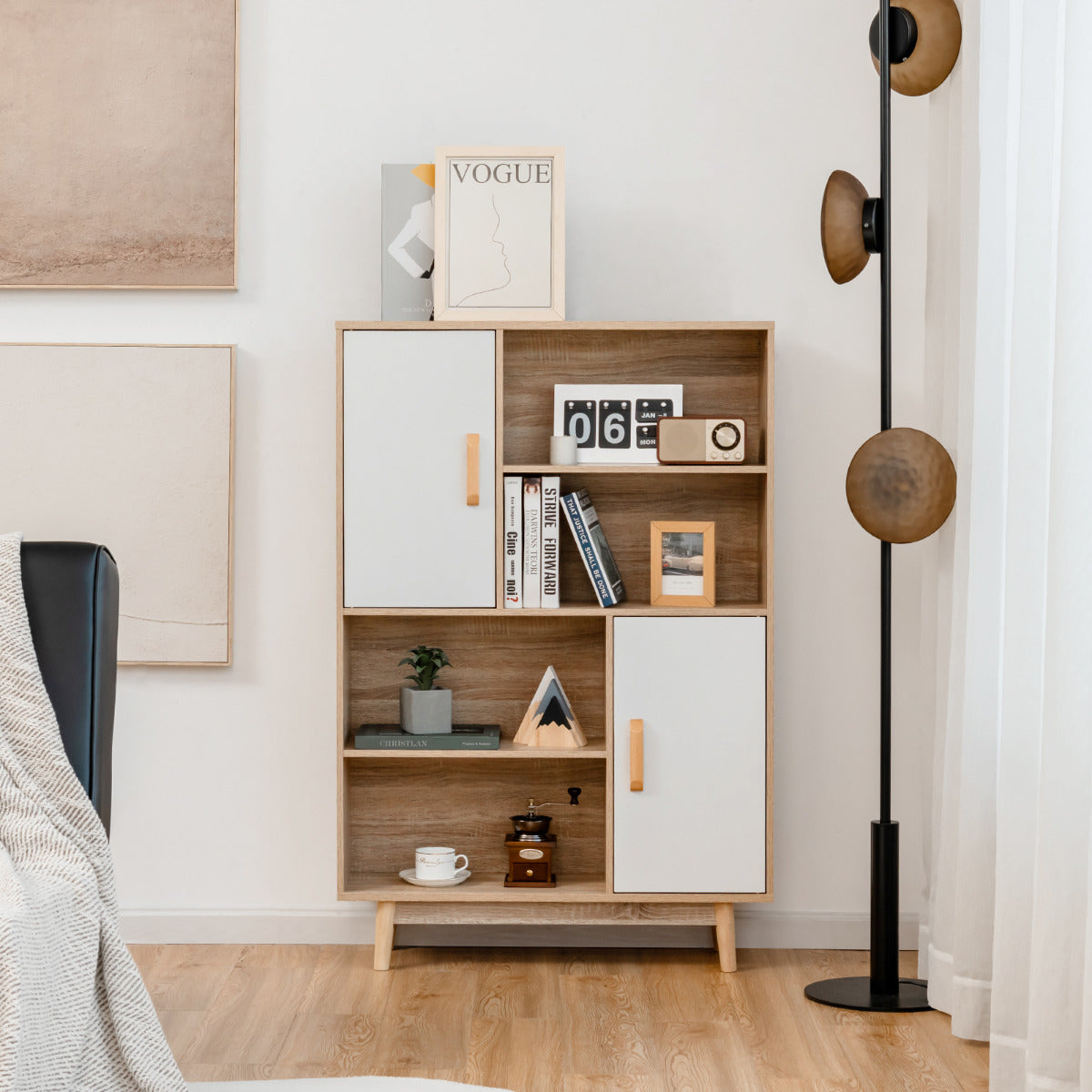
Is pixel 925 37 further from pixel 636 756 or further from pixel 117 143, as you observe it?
pixel 117 143

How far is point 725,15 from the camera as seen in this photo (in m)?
2.72

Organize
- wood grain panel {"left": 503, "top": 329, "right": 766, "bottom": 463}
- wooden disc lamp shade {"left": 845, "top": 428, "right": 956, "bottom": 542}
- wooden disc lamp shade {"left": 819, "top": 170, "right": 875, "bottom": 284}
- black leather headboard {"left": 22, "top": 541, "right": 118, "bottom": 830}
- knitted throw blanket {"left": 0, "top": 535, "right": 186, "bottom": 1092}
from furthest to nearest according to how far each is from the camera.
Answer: wood grain panel {"left": 503, "top": 329, "right": 766, "bottom": 463} → wooden disc lamp shade {"left": 819, "top": 170, "right": 875, "bottom": 284} → wooden disc lamp shade {"left": 845, "top": 428, "right": 956, "bottom": 542} → black leather headboard {"left": 22, "top": 541, "right": 118, "bottom": 830} → knitted throw blanket {"left": 0, "top": 535, "right": 186, "bottom": 1092}

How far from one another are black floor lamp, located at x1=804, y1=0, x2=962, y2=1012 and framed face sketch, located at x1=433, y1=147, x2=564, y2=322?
1.90 feet

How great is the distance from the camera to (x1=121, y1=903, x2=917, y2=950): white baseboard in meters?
2.69

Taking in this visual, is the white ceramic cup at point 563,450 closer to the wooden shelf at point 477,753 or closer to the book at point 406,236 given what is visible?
the book at point 406,236

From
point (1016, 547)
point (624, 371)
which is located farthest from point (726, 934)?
point (624, 371)

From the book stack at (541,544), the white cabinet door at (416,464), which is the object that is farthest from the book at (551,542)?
the white cabinet door at (416,464)

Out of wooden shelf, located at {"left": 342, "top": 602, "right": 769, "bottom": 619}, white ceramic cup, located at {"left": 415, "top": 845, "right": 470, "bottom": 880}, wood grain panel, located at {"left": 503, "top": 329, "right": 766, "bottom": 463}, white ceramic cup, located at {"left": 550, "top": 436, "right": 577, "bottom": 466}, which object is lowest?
white ceramic cup, located at {"left": 415, "top": 845, "right": 470, "bottom": 880}

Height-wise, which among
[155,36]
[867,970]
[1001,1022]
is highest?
[155,36]

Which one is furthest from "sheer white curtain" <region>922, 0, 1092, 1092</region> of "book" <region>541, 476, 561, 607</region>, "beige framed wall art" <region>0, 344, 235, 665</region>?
"beige framed wall art" <region>0, 344, 235, 665</region>

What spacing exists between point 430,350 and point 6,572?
1.13 meters

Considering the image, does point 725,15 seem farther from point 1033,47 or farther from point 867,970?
point 867,970

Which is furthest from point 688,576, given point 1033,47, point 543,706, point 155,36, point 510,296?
point 155,36

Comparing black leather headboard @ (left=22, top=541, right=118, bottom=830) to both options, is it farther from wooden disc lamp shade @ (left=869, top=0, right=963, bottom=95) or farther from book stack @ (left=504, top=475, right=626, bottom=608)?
wooden disc lamp shade @ (left=869, top=0, right=963, bottom=95)
